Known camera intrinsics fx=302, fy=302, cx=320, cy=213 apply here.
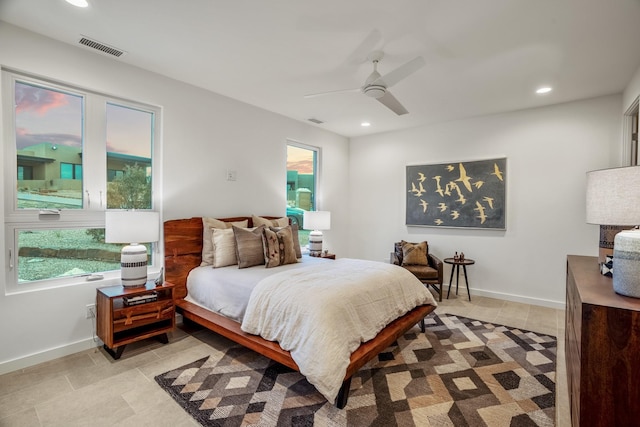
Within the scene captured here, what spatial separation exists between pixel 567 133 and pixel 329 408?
439 centimetres

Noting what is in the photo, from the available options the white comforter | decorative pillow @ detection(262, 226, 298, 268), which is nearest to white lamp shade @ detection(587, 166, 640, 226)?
the white comforter

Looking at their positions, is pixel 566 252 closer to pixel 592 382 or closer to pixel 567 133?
pixel 567 133

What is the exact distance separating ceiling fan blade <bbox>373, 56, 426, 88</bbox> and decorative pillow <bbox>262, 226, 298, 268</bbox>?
1.83m

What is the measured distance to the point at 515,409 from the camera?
1997 mm

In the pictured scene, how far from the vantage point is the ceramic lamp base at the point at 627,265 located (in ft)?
4.43

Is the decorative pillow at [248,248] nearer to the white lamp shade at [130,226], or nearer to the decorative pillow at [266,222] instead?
the decorative pillow at [266,222]

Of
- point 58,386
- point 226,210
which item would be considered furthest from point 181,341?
point 226,210

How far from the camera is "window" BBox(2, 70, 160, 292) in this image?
2.50 m

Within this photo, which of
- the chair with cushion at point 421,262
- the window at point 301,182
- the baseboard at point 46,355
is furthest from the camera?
the window at point 301,182

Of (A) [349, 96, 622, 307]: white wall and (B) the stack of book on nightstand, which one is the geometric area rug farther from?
(A) [349, 96, 622, 307]: white wall

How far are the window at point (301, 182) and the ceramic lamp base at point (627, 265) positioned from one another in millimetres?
3802

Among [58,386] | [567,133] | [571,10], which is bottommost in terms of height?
[58,386]

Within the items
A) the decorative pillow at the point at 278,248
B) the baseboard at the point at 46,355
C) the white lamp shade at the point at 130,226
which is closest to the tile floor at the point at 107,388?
the baseboard at the point at 46,355

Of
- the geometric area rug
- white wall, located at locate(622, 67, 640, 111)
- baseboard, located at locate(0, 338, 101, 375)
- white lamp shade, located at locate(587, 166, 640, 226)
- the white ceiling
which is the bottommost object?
the geometric area rug
